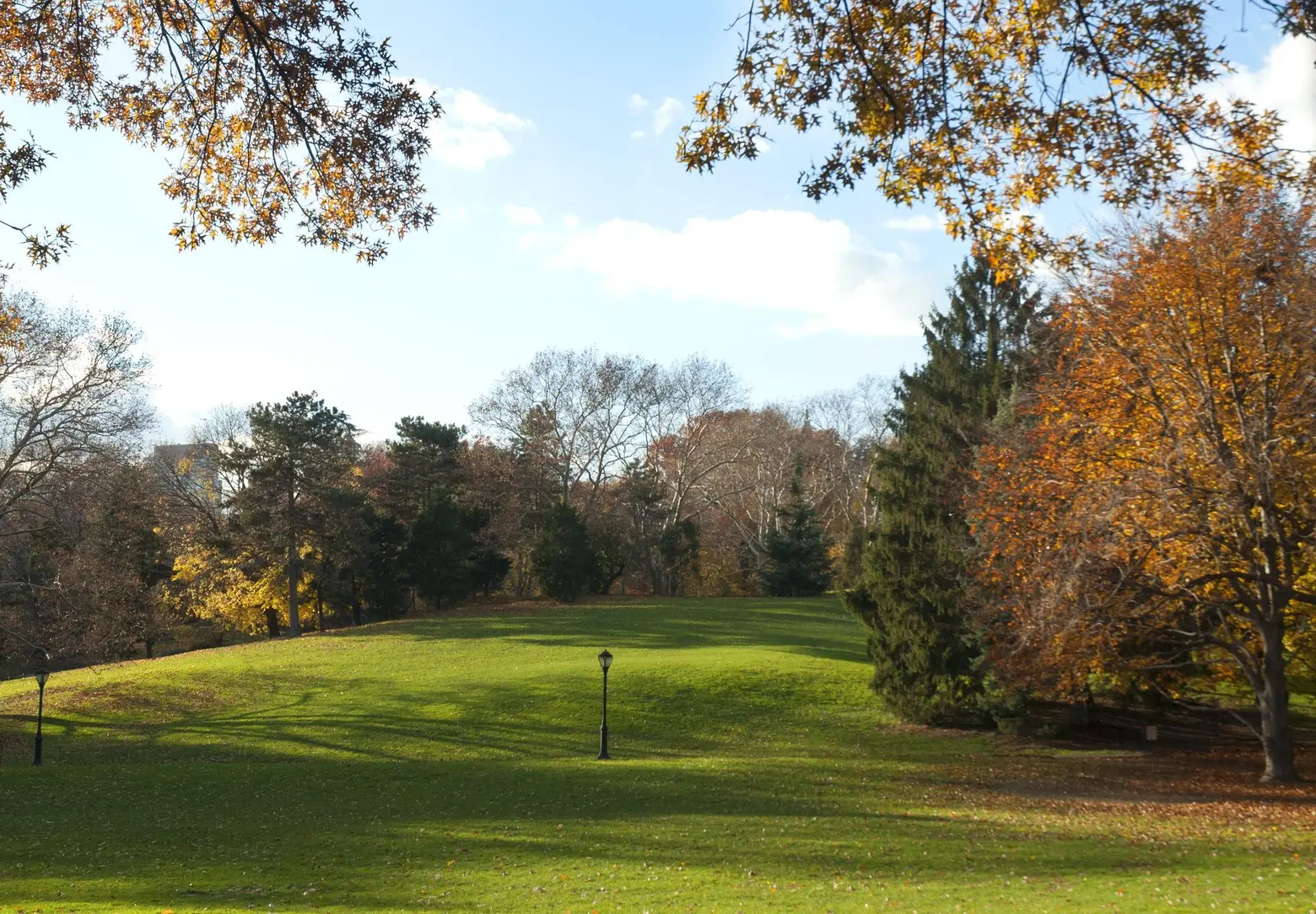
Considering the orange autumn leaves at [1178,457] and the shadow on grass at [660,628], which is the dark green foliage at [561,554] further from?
the orange autumn leaves at [1178,457]

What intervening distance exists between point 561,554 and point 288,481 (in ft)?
44.2

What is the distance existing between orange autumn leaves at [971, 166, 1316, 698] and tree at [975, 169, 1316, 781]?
4 centimetres

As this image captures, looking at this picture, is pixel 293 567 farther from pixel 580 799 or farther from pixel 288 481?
pixel 580 799

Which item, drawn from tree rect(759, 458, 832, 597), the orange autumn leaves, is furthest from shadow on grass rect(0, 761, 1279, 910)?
tree rect(759, 458, 832, 597)

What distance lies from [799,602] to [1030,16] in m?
46.4

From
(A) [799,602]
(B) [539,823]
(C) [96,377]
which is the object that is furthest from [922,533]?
(A) [799,602]

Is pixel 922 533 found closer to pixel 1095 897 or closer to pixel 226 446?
pixel 1095 897

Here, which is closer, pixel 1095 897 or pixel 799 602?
pixel 1095 897

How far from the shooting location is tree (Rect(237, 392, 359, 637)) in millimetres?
43469

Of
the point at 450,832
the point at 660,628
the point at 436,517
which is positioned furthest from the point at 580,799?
the point at 436,517

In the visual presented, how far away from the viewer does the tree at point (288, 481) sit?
143 feet

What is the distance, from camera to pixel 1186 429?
1588cm

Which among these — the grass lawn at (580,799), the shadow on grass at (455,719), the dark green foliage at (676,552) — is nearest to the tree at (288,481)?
the grass lawn at (580,799)

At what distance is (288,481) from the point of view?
44.0 meters
